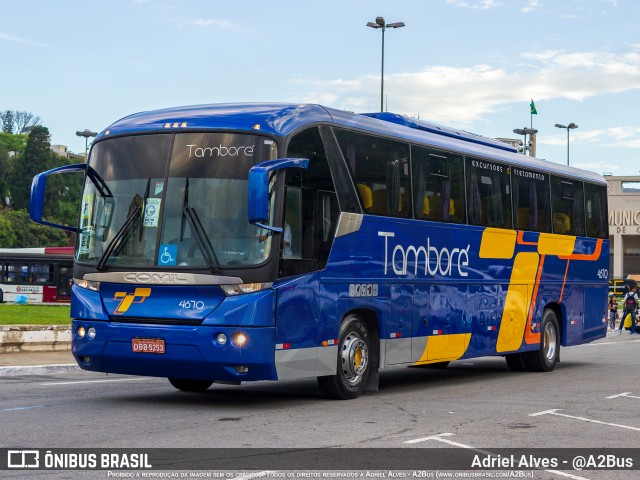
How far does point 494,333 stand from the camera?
18125 millimetres

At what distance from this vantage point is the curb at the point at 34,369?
17734 mm

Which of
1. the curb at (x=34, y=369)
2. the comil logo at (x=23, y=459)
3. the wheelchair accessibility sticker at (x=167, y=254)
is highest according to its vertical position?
the wheelchair accessibility sticker at (x=167, y=254)

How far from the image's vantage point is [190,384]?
15.1 meters

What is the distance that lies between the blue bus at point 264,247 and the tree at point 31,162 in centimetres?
12089

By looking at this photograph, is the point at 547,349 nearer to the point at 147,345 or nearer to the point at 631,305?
the point at 147,345

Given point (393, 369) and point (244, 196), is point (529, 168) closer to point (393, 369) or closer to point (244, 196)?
point (393, 369)

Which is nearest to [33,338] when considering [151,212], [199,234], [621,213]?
[151,212]

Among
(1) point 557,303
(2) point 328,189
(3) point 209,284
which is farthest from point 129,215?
(1) point 557,303

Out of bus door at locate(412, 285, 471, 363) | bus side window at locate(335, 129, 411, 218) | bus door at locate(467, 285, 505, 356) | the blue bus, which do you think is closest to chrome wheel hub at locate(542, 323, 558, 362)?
bus door at locate(467, 285, 505, 356)

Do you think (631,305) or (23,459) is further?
(631,305)

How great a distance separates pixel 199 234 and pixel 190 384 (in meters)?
3.36

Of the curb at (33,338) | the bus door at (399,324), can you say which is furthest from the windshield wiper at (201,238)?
the curb at (33,338)

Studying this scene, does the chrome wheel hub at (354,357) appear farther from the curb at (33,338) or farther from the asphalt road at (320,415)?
the curb at (33,338)

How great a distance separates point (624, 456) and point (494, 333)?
8.65m
